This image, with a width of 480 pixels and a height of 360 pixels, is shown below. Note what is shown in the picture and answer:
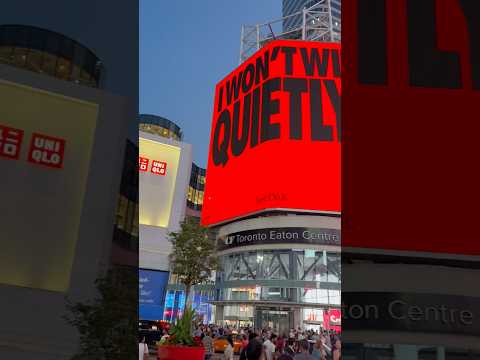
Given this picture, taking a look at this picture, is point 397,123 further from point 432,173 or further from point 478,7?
point 478,7

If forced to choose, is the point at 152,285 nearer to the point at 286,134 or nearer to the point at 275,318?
the point at 286,134

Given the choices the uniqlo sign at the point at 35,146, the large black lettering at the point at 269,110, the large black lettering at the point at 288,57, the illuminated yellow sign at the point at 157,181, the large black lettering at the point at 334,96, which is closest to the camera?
the uniqlo sign at the point at 35,146

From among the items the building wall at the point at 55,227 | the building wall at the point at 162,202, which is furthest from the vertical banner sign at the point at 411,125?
the building wall at the point at 162,202

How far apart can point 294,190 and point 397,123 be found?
27430 mm

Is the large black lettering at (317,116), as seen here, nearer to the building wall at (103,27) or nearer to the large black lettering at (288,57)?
the large black lettering at (288,57)

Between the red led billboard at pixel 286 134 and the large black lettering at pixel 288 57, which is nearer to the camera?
the red led billboard at pixel 286 134

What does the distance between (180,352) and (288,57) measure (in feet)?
104

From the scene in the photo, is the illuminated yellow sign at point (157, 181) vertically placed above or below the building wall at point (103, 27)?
above

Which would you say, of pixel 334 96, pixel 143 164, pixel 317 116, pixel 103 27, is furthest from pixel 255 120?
pixel 103 27

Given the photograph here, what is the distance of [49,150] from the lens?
14.5ft

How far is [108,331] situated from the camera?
125 inches

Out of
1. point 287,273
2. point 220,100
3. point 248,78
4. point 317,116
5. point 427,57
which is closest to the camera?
point 427,57

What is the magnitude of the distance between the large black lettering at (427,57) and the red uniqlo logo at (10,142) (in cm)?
510

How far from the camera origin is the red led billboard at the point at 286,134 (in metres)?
32.2
